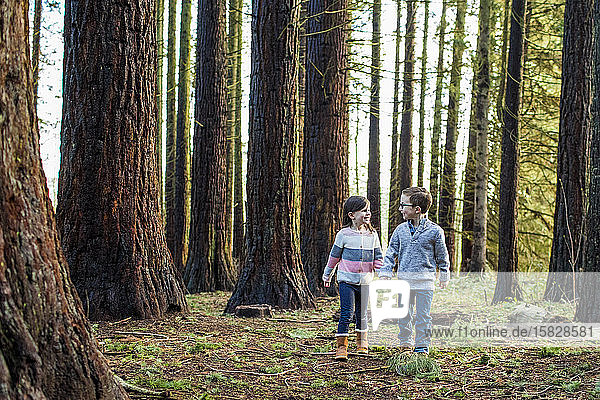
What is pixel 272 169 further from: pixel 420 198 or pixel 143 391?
pixel 143 391

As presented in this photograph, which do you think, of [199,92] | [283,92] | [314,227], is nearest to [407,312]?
[283,92]

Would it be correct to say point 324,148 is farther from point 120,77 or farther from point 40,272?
point 40,272

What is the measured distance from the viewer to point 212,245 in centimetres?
1252

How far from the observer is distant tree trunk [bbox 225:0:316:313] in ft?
29.4

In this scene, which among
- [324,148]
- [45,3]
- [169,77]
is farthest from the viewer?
[169,77]

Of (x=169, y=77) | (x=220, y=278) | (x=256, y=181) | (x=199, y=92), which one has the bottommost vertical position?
(x=220, y=278)

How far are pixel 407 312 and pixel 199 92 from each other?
803cm

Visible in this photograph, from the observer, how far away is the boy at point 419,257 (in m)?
5.87

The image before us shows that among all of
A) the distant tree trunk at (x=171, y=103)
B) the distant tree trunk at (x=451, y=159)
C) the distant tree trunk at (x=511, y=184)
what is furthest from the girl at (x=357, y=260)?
the distant tree trunk at (x=451, y=159)

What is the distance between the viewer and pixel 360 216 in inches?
247

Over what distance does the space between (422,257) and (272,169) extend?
12.0ft

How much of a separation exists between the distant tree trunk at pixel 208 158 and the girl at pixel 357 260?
6549mm

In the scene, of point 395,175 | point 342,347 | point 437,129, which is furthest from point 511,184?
point 395,175

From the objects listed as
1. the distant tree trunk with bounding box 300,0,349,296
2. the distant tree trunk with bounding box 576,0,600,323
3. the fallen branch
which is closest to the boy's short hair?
the distant tree trunk with bounding box 576,0,600,323
